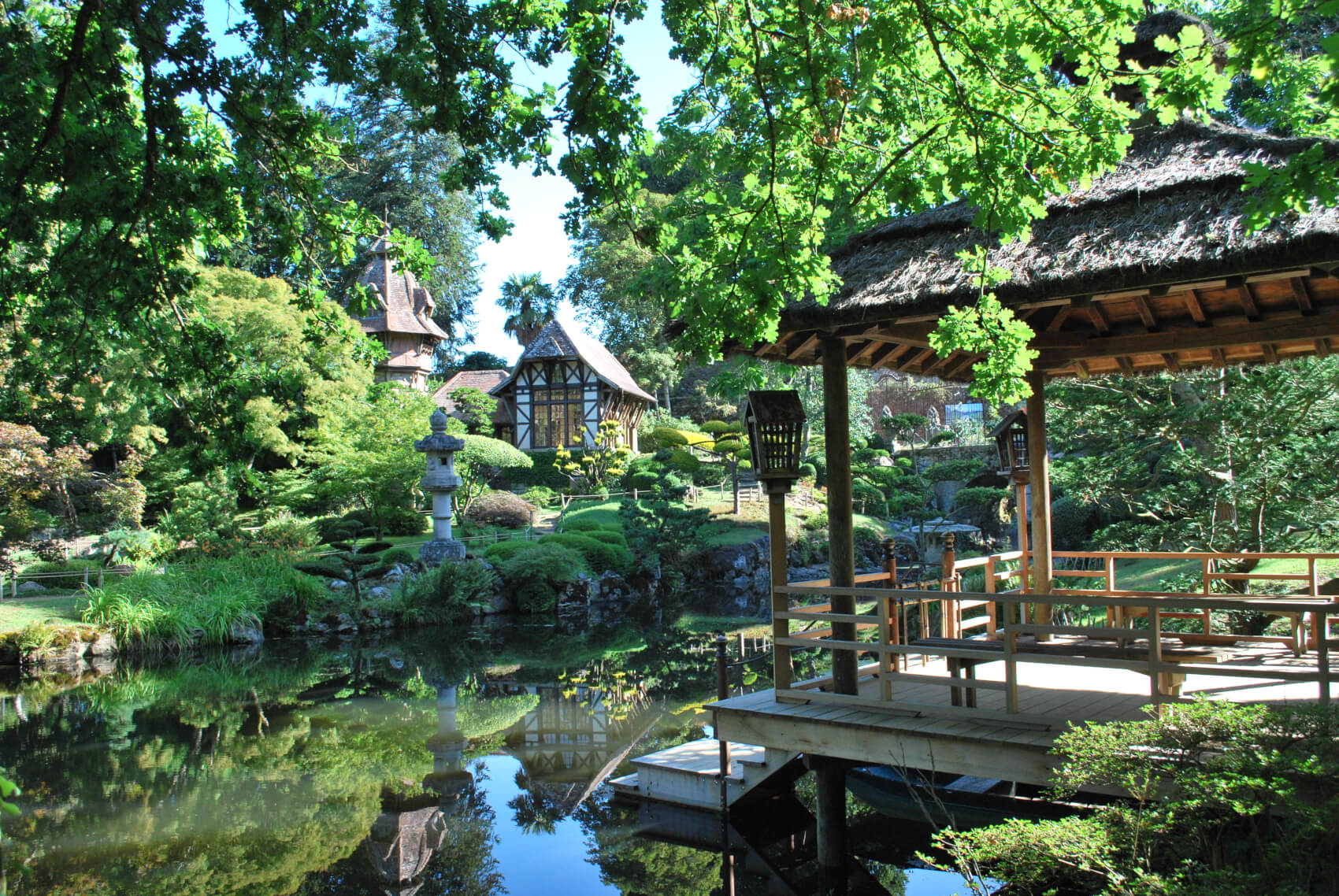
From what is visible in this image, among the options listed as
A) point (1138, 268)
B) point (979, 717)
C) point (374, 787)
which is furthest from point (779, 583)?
point (374, 787)

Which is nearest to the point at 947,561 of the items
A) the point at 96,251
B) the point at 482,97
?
the point at 482,97

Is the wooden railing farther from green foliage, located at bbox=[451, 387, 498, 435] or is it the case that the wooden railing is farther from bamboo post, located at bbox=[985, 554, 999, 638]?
green foliage, located at bbox=[451, 387, 498, 435]

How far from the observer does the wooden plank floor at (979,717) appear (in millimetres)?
5254

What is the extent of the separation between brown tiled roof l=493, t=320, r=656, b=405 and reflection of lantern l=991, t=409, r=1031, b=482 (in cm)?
2553

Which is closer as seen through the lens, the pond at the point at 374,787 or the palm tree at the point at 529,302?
the pond at the point at 374,787

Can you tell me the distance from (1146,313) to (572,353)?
27863mm

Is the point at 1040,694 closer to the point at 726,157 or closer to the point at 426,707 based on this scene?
the point at 726,157

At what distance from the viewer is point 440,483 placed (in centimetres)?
1972

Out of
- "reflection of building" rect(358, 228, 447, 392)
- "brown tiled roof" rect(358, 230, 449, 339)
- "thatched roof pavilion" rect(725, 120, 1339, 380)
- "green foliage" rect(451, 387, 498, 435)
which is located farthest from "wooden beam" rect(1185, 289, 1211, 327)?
"brown tiled roof" rect(358, 230, 449, 339)

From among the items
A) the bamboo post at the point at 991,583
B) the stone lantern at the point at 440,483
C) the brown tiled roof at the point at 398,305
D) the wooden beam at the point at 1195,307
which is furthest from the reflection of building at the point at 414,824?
the brown tiled roof at the point at 398,305

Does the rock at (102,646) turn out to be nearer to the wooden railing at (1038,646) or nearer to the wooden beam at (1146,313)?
the wooden railing at (1038,646)

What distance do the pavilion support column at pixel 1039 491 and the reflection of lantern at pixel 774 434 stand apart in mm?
2741

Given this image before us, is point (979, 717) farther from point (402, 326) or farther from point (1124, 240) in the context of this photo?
point (402, 326)

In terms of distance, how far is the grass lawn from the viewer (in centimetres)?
1449
